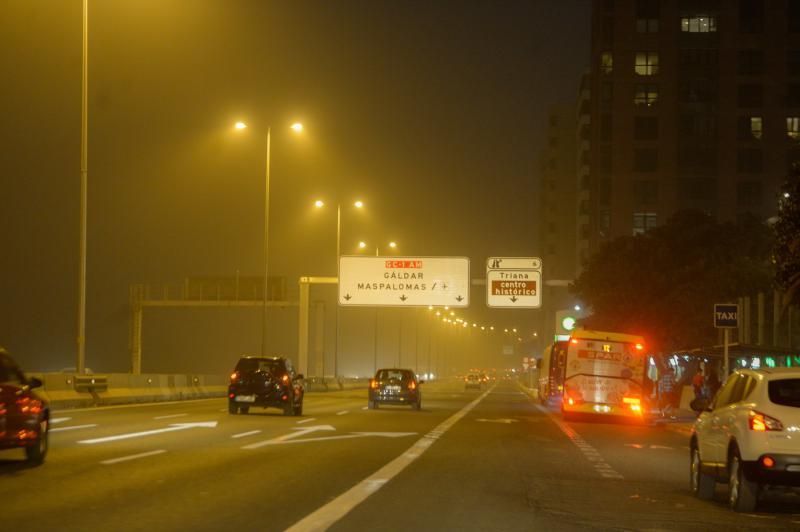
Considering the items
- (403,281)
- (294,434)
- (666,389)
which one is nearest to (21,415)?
(294,434)

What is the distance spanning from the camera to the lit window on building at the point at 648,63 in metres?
105

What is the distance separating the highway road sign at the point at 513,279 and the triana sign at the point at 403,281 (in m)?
1.14

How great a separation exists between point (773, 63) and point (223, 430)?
294 ft

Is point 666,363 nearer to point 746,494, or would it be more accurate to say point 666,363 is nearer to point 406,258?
point 406,258

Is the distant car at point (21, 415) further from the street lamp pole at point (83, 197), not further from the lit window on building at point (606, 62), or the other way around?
the lit window on building at point (606, 62)

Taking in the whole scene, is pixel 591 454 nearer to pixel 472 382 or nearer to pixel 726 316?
pixel 726 316

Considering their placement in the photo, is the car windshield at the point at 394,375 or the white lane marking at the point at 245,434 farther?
the car windshield at the point at 394,375

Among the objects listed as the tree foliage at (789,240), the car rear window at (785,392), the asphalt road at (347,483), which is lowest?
the asphalt road at (347,483)

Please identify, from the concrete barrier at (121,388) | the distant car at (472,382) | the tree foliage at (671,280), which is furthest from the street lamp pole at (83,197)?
the distant car at (472,382)

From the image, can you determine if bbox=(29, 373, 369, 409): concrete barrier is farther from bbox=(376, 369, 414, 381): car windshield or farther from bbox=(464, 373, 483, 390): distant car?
bbox=(464, 373, 483, 390): distant car

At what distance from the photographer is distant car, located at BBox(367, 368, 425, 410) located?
1590 inches

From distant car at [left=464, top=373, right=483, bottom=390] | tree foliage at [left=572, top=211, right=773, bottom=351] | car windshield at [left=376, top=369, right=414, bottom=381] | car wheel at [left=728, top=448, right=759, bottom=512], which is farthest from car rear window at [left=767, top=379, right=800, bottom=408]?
distant car at [left=464, top=373, right=483, bottom=390]

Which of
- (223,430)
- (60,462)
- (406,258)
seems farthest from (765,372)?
(406,258)

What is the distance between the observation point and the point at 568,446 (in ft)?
77.1
